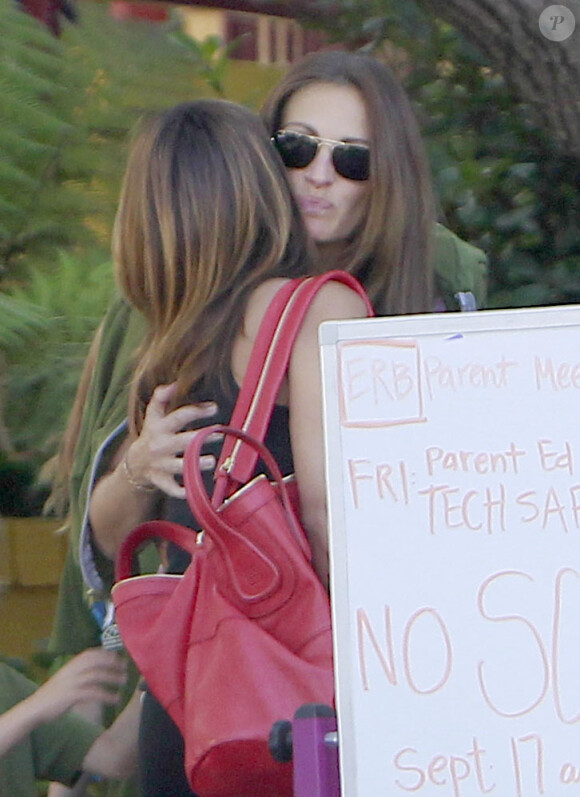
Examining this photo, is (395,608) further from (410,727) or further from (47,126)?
(47,126)

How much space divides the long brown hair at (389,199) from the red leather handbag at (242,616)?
41 cm

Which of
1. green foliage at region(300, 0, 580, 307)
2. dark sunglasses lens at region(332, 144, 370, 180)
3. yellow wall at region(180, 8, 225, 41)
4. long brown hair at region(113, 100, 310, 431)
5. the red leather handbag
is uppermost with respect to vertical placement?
yellow wall at region(180, 8, 225, 41)

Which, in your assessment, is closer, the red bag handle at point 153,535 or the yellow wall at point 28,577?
the red bag handle at point 153,535

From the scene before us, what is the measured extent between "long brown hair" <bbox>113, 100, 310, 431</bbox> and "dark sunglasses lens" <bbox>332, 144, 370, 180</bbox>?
15 cm

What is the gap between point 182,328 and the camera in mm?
2229

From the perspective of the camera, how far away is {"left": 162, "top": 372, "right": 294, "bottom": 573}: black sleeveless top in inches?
83.6

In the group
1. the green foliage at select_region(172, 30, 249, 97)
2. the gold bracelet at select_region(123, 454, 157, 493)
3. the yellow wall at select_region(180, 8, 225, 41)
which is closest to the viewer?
the gold bracelet at select_region(123, 454, 157, 493)

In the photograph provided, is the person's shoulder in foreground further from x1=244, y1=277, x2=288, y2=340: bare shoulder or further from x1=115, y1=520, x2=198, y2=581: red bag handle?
x1=244, y1=277, x2=288, y2=340: bare shoulder

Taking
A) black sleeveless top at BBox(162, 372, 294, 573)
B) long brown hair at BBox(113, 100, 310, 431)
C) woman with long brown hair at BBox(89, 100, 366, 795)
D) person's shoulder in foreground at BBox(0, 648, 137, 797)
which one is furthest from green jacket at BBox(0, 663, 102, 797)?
long brown hair at BBox(113, 100, 310, 431)

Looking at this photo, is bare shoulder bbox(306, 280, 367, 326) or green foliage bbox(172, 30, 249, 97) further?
green foliage bbox(172, 30, 249, 97)

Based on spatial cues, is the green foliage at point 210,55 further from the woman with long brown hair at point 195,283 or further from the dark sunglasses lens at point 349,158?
the woman with long brown hair at point 195,283

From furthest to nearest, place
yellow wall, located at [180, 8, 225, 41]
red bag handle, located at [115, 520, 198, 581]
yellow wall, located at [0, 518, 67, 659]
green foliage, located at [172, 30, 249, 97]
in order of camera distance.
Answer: yellow wall, located at [180, 8, 225, 41], green foliage, located at [172, 30, 249, 97], yellow wall, located at [0, 518, 67, 659], red bag handle, located at [115, 520, 198, 581]

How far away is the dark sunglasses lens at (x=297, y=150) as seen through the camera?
8.05ft

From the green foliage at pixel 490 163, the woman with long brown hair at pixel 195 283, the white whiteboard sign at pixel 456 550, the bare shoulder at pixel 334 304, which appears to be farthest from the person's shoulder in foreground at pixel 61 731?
the green foliage at pixel 490 163
